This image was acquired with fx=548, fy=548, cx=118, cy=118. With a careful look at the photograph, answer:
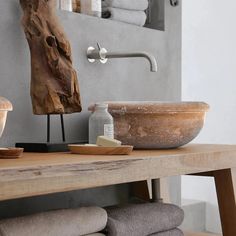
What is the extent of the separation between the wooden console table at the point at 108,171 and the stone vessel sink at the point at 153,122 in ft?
0.37

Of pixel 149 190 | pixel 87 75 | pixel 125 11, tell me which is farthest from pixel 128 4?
pixel 149 190

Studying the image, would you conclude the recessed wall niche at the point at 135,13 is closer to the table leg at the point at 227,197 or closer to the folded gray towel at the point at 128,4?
the folded gray towel at the point at 128,4

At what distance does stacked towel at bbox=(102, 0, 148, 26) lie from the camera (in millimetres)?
1787

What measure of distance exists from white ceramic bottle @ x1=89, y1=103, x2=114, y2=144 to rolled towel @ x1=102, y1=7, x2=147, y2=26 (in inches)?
17.5

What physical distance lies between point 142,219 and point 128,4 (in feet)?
2.44

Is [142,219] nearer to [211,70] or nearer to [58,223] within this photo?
[58,223]

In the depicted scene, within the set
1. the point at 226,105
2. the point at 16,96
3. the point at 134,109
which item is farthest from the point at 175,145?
the point at 226,105

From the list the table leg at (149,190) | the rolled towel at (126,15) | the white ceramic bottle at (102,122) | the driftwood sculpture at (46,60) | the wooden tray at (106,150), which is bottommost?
the table leg at (149,190)

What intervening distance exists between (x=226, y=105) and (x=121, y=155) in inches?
72.6

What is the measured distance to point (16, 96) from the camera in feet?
4.81

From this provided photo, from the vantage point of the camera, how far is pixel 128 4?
71.6 inches

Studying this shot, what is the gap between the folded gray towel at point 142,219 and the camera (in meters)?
1.36

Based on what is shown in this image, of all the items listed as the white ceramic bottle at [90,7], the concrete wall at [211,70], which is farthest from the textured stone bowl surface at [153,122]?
the concrete wall at [211,70]

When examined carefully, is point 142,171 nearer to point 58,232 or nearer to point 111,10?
point 58,232
